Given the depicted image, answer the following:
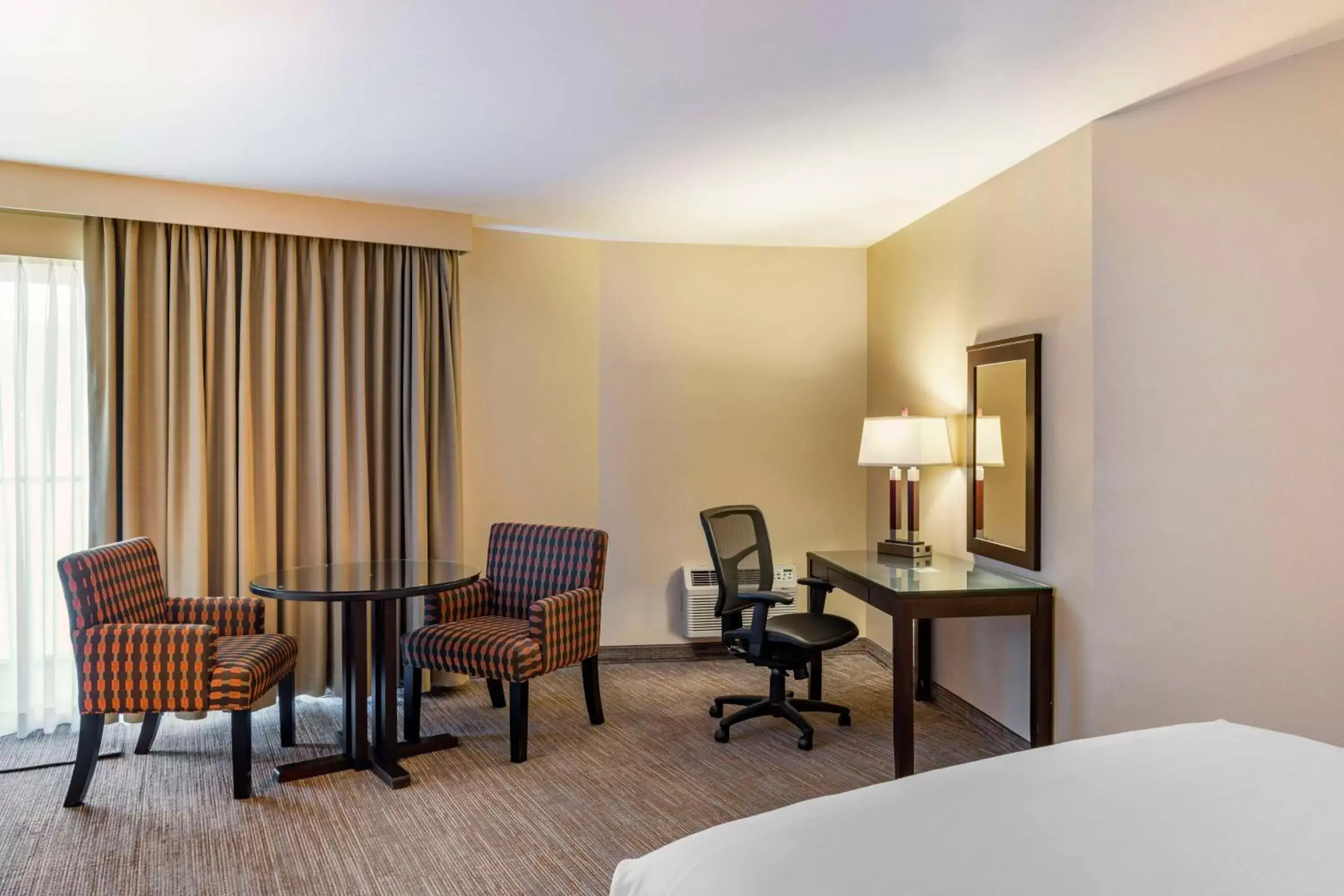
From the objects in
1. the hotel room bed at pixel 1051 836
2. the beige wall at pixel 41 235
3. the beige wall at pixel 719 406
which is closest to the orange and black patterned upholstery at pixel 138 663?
the beige wall at pixel 41 235

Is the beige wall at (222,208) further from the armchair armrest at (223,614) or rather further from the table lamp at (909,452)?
the table lamp at (909,452)

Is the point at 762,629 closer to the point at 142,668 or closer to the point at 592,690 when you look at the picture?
the point at 592,690

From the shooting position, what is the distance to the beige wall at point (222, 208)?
12.8 feet

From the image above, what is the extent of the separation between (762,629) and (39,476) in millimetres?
3282


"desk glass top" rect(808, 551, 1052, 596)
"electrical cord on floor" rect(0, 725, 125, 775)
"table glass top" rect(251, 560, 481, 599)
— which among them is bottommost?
"electrical cord on floor" rect(0, 725, 125, 775)

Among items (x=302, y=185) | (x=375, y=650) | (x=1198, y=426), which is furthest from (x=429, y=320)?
(x=1198, y=426)

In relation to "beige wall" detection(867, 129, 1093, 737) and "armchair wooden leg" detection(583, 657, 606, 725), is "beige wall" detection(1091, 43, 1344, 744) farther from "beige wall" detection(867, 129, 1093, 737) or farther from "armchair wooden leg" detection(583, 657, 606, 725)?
"armchair wooden leg" detection(583, 657, 606, 725)

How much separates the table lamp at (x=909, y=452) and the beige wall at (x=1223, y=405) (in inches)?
37.4

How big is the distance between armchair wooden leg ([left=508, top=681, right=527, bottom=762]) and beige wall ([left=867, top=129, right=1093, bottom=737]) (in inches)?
80.1

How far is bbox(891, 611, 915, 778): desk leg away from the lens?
3.38 metres

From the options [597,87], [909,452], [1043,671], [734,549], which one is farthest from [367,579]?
[1043,671]

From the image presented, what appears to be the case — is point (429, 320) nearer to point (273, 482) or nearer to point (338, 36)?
point (273, 482)

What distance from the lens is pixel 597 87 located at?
2984mm

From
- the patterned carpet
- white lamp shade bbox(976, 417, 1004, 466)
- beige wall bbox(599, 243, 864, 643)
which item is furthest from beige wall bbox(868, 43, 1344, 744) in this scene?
beige wall bbox(599, 243, 864, 643)
